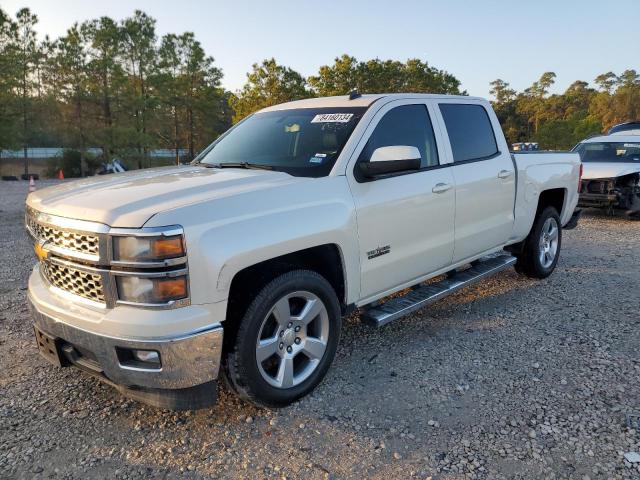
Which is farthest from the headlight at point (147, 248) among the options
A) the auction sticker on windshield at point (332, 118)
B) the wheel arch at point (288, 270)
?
the auction sticker on windshield at point (332, 118)

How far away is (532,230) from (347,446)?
3774 mm

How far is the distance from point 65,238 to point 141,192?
466mm

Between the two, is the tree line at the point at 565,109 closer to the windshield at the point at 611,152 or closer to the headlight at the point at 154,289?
the windshield at the point at 611,152

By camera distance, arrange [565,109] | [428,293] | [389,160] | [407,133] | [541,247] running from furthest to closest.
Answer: [565,109] < [541,247] < [428,293] < [407,133] < [389,160]

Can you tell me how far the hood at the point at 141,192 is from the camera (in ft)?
8.00

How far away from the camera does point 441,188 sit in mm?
3883

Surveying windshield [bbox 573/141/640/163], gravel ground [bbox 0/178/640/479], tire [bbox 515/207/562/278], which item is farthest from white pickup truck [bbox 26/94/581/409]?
windshield [bbox 573/141/640/163]

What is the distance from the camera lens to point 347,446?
2.68 m

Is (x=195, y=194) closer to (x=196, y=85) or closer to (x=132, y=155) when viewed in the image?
(x=132, y=155)

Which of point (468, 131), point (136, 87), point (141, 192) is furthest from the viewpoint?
point (136, 87)

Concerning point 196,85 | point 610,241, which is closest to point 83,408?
point 610,241

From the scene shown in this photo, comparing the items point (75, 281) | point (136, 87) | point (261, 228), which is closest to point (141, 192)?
point (75, 281)

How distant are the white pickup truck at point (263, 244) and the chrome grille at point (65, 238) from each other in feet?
0.04

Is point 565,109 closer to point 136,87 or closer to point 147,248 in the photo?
point 136,87
